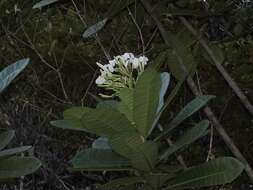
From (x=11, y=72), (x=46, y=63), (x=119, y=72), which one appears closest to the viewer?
(x=119, y=72)

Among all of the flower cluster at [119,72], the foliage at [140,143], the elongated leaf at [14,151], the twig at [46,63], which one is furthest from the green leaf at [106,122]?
the twig at [46,63]

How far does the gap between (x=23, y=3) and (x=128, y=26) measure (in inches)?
18.5

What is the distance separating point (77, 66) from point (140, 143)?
1.28m

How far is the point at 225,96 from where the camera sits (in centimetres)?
217

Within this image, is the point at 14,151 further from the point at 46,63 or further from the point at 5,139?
the point at 46,63

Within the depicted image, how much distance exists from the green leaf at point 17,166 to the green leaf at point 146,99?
10.2 inches

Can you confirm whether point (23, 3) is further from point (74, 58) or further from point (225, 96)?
point (225, 96)

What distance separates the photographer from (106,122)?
1098 mm

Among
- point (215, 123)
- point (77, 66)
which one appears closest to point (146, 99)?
point (215, 123)

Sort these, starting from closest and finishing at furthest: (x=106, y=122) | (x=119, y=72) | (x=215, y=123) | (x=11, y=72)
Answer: (x=106, y=122) → (x=119, y=72) → (x=11, y=72) → (x=215, y=123)

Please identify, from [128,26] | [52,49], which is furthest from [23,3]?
[128,26]

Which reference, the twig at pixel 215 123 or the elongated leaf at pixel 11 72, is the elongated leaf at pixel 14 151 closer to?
the elongated leaf at pixel 11 72

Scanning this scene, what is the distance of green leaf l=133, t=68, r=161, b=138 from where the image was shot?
108 cm

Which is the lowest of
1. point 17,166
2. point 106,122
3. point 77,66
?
point 77,66
